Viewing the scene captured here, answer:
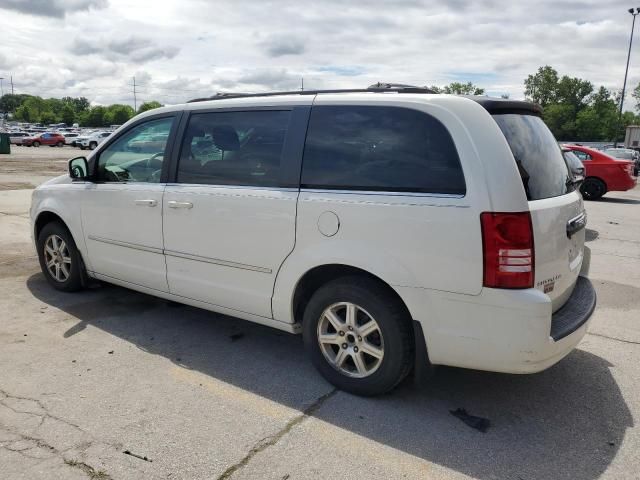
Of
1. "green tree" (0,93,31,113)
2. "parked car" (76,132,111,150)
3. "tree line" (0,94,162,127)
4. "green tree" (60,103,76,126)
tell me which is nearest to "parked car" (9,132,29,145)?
"parked car" (76,132,111,150)

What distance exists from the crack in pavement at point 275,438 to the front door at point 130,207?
173 centimetres

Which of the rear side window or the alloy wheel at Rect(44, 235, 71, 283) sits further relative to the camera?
the alloy wheel at Rect(44, 235, 71, 283)

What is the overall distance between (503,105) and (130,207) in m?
3.01

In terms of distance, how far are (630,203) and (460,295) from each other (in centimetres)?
1490

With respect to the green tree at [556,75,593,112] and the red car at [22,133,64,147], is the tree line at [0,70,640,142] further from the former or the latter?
the red car at [22,133,64,147]

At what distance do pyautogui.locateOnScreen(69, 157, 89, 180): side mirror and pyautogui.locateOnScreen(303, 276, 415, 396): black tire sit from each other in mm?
2722

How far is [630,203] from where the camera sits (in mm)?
15531

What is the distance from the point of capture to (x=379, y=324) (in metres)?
3.32

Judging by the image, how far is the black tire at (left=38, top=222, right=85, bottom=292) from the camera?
A: 5.30 m

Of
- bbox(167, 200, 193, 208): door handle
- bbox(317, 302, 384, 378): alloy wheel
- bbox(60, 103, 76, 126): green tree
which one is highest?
bbox(60, 103, 76, 126): green tree

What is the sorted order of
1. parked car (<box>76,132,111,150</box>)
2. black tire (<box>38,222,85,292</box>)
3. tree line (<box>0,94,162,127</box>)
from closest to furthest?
black tire (<box>38,222,85,292</box>)
parked car (<box>76,132,111,150</box>)
tree line (<box>0,94,162,127</box>)

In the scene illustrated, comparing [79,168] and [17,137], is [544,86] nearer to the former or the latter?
[17,137]

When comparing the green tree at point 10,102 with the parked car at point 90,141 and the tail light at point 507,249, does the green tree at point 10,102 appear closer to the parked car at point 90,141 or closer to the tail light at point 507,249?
the parked car at point 90,141

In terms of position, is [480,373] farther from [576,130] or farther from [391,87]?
[576,130]
